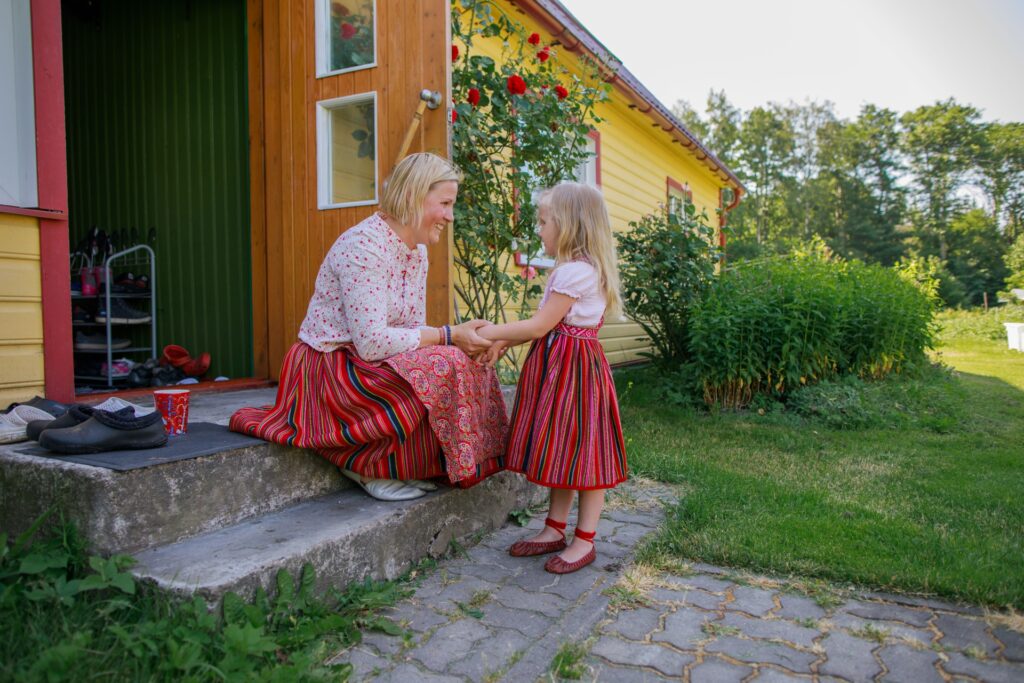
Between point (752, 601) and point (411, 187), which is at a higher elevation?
point (411, 187)

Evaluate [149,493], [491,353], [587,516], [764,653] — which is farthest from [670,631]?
[149,493]

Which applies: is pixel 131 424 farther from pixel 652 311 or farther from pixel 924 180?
pixel 924 180

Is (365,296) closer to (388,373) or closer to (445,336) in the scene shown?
(388,373)

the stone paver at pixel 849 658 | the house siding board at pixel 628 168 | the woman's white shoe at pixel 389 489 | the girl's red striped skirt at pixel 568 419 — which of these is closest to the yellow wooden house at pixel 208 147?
the girl's red striped skirt at pixel 568 419

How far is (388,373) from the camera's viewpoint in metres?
2.26

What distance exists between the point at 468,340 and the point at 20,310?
1666mm

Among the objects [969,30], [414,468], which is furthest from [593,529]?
[969,30]

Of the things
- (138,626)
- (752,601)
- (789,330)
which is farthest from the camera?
(789,330)

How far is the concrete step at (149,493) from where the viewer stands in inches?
68.9

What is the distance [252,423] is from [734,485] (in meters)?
2.29

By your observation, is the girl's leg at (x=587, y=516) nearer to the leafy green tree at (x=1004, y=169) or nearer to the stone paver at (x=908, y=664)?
the stone paver at (x=908, y=664)

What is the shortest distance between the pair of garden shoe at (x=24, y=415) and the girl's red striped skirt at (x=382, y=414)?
2.01ft

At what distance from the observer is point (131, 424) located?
1.99 m

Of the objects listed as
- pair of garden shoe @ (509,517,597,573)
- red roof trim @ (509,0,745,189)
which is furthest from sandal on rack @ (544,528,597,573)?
red roof trim @ (509,0,745,189)
